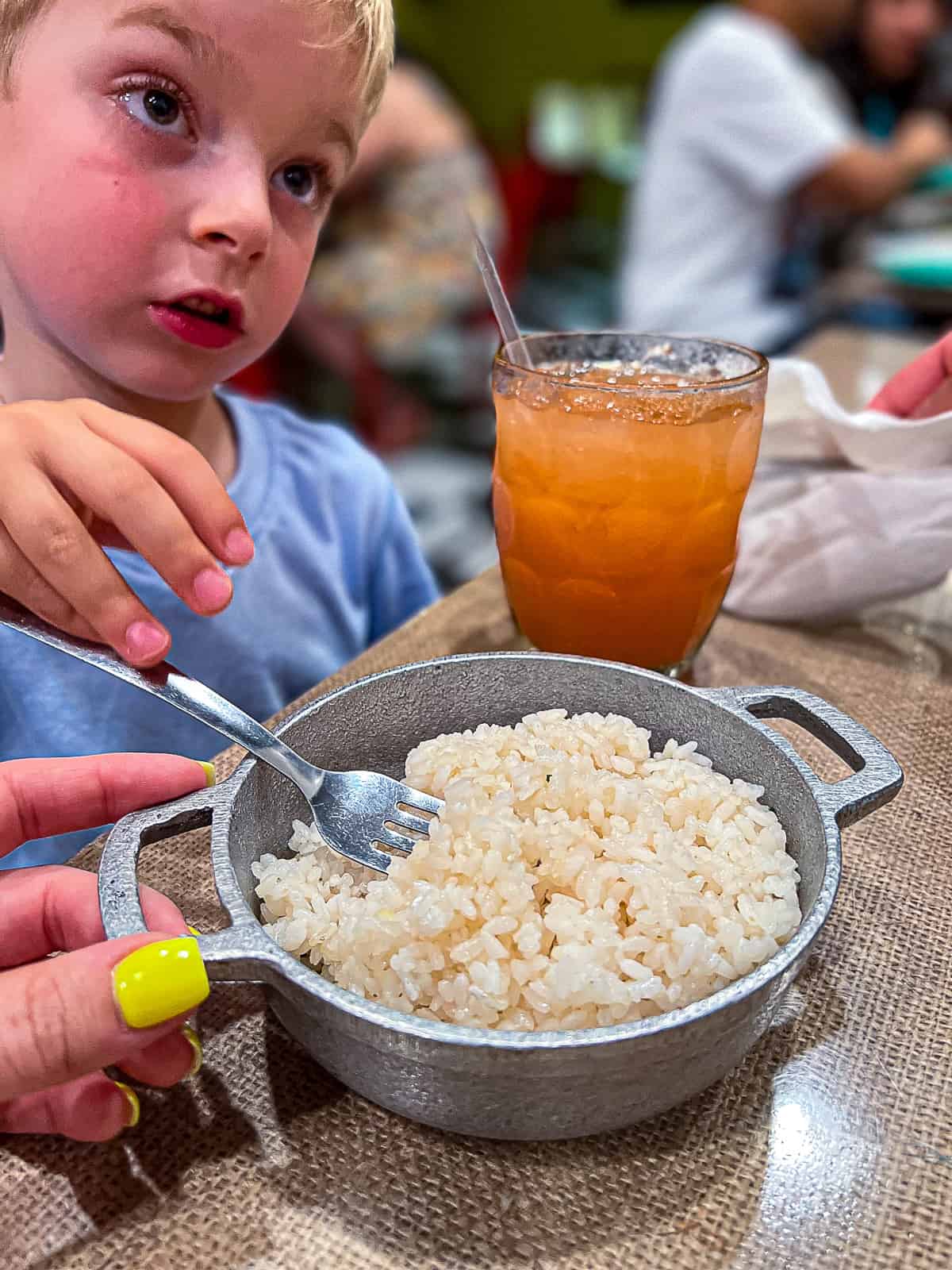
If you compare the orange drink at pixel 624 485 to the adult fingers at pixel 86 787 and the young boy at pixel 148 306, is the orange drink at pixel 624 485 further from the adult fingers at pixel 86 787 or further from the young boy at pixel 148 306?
the adult fingers at pixel 86 787

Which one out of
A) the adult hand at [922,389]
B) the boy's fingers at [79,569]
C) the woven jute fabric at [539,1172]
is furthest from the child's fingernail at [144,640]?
the adult hand at [922,389]

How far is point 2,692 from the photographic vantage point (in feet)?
3.64

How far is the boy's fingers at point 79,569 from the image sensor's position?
743 mm

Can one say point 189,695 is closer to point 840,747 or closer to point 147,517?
point 147,517

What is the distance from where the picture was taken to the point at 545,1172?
0.60 metres

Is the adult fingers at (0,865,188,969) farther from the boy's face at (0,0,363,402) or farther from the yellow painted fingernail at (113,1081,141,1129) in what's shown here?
the boy's face at (0,0,363,402)

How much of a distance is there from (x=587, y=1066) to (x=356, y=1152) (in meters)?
0.18

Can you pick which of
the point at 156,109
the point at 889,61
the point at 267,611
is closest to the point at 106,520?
the point at 156,109

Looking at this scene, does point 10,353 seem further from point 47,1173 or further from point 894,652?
point 894,652

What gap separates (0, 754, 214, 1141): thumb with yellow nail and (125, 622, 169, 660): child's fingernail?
0.08m

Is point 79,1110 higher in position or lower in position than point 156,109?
lower

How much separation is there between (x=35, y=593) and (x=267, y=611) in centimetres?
51

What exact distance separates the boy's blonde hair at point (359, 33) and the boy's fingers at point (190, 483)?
0.38 metres

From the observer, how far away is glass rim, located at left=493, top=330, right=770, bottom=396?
92 centimetres
